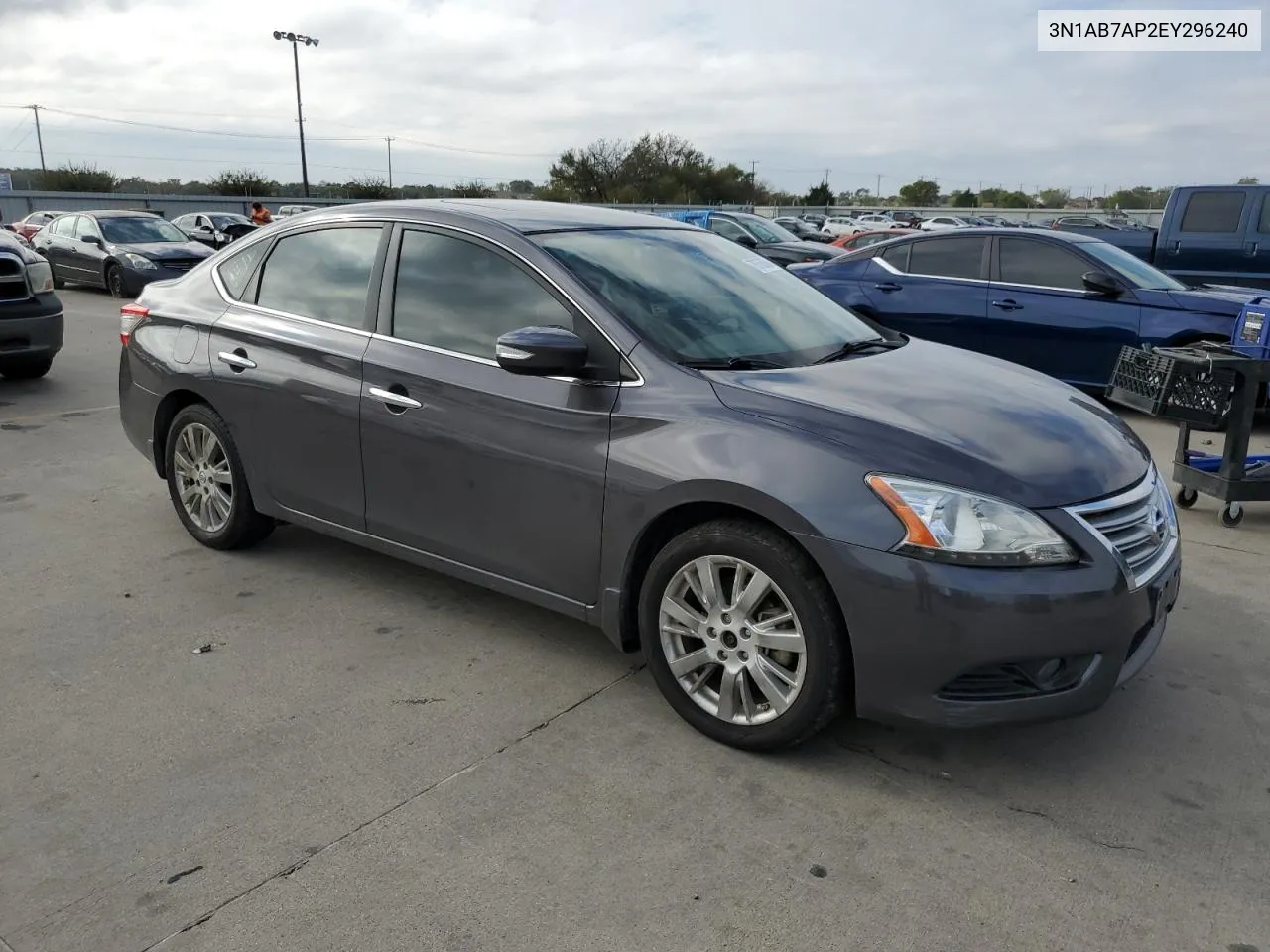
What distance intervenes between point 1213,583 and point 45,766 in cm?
483

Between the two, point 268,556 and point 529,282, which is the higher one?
point 529,282

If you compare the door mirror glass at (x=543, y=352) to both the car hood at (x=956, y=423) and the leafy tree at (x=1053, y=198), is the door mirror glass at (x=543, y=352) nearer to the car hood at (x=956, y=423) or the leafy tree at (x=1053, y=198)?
the car hood at (x=956, y=423)

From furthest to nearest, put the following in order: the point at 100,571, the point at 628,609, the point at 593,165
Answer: the point at 593,165
the point at 100,571
the point at 628,609

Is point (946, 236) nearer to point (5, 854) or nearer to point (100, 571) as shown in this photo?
point (100, 571)

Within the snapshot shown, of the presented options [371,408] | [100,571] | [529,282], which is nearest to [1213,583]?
[529,282]

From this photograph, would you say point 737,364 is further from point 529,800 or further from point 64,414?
point 64,414

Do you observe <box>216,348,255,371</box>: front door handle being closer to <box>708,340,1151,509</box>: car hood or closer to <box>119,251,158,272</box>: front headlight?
<box>708,340,1151,509</box>: car hood

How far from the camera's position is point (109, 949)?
246cm

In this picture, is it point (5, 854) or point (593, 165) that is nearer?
point (5, 854)

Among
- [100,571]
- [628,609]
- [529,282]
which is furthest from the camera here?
[100,571]

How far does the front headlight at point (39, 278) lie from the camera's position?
29.5ft

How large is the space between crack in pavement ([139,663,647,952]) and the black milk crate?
3.28 metres

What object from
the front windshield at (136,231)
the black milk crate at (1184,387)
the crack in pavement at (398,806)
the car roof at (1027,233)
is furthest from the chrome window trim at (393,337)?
the front windshield at (136,231)

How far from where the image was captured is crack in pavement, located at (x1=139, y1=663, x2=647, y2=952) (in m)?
2.55
